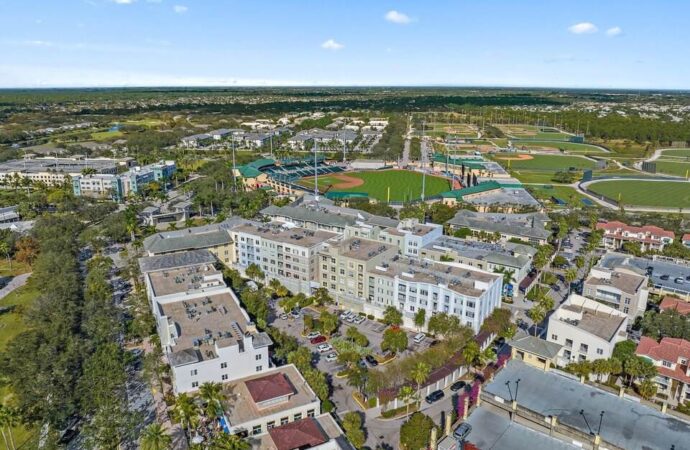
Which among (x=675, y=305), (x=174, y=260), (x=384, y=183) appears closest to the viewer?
(x=675, y=305)

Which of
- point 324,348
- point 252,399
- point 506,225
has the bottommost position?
point 324,348

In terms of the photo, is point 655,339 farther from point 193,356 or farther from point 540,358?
point 193,356

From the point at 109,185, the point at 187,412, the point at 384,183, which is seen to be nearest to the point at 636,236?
the point at 384,183

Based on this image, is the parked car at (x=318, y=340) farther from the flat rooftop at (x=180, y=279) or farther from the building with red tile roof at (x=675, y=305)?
the building with red tile roof at (x=675, y=305)

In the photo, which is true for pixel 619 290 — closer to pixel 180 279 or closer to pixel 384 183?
pixel 180 279

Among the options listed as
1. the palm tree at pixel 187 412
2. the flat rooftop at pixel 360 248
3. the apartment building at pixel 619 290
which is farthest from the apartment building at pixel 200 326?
Result: the apartment building at pixel 619 290

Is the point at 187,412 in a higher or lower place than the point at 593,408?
lower
